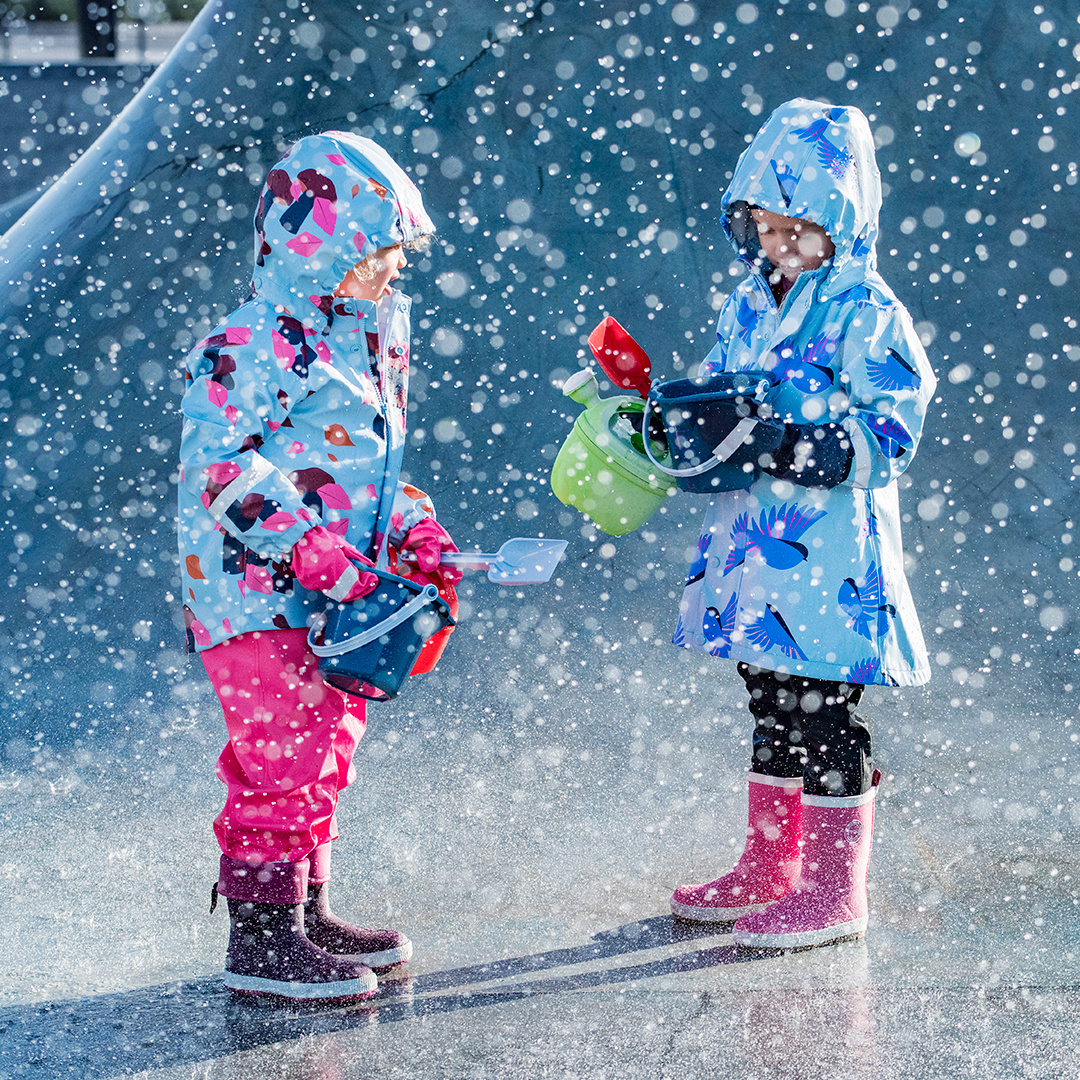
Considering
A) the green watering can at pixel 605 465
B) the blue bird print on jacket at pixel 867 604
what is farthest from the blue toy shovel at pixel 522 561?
the blue bird print on jacket at pixel 867 604

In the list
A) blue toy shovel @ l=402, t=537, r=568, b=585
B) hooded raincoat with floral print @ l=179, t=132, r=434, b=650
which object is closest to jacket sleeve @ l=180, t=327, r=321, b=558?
hooded raincoat with floral print @ l=179, t=132, r=434, b=650

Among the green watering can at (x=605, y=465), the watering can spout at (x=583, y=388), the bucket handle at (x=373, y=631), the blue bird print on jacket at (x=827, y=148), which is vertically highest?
the blue bird print on jacket at (x=827, y=148)

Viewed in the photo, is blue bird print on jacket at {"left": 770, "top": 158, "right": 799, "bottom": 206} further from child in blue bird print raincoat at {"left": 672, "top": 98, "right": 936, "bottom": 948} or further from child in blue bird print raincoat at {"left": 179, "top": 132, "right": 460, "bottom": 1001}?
child in blue bird print raincoat at {"left": 179, "top": 132, "right": 460, "bottom": 1001}

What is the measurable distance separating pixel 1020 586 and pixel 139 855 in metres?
2.46

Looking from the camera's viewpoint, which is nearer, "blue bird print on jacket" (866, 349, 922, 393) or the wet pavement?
the wet pavement

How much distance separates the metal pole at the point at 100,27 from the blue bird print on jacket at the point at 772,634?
11.0m

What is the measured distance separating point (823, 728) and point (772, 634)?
0.22 m

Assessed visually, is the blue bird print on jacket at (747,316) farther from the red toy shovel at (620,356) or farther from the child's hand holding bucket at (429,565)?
the child's hand holding bucket at (429,565)

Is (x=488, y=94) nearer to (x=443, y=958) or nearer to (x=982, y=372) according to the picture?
(x=982, y=372)

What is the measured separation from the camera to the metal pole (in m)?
11.2

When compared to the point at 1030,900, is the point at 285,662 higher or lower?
higher

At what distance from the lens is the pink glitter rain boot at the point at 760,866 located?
233 centimetres

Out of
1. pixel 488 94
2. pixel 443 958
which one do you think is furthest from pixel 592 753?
pixel 488 94

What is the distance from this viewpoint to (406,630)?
188 cm
